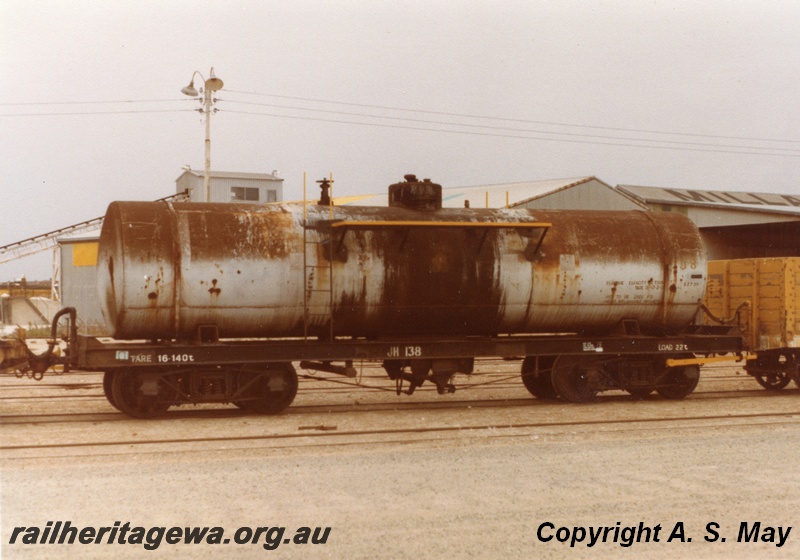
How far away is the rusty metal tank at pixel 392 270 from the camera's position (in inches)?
495

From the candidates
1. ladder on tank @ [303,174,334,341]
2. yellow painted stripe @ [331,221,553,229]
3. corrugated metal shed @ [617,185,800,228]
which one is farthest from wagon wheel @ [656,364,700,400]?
corrugated metal shed @ [617,185,800,228]

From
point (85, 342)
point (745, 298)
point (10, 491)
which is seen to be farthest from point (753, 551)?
point (745, 298)

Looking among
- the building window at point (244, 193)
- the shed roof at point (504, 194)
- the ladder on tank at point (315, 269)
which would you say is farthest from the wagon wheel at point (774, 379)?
the building window at point (244, 193)

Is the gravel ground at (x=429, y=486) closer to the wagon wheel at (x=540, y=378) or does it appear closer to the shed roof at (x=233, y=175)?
the wagon wheel at (x=540, y=378)

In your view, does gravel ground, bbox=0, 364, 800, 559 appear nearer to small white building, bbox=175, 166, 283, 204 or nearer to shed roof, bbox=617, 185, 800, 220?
shed roof, bbox=617, 185, 800, 220

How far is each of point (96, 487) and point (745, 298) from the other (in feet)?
43.9

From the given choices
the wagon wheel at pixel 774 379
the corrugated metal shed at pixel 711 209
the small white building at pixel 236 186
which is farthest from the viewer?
the small white building at pixel 236 186

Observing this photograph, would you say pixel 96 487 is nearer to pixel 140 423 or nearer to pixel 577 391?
pixel 140 423

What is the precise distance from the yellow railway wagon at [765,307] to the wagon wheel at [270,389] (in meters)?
9.10

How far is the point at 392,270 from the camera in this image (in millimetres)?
13438

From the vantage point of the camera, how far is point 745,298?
17.0 metres

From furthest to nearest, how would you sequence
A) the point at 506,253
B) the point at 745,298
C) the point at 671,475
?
the point at 745,298 → the point at 506,253 → the point at 671,475

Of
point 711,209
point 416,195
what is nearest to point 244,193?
point 711,209

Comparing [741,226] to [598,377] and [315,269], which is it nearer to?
[598,377]
